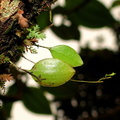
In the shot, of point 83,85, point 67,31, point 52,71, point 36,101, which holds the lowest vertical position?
point 83,85

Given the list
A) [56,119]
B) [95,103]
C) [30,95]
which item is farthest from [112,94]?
[30,95]

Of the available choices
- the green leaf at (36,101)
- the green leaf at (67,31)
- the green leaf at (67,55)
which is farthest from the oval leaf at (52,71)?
the green leaf at (67,31)

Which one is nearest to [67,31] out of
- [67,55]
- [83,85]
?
[83,85]

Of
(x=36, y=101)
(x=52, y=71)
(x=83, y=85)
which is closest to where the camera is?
(x=52, y=71)

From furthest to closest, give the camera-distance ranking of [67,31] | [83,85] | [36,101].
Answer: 1. [83,85]
2. [67,31]
3. [36,101]

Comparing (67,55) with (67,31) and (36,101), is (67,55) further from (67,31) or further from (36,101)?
(67,31)

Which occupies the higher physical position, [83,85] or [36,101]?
[36,101]

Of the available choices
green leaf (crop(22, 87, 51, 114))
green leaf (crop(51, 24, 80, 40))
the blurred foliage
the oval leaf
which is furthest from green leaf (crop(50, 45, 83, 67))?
green leaf (crop(51, 24, 80, 40))

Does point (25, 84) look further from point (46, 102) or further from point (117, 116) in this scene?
point (117, 116)
